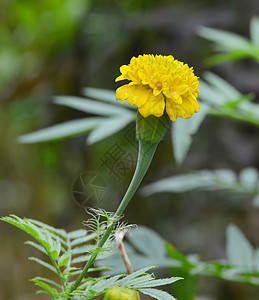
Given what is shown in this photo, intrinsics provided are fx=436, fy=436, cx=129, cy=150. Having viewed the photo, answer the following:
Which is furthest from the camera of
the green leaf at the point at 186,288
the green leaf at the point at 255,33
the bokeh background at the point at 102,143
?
the bokeh background at the point at 102,143

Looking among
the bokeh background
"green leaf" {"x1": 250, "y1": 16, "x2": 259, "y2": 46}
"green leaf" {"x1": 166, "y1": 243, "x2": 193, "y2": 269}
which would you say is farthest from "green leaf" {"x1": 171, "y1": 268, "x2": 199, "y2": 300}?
the bokeh background

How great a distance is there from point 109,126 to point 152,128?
1.43 feet

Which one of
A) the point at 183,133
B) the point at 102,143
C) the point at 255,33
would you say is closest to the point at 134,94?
the point at 183,133

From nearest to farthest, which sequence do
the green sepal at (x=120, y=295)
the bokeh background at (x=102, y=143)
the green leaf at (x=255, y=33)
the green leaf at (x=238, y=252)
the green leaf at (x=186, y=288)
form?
the green sepal at (x=120, y=295), the green leaf at (x=186, y=288), the green leaf at (x=238, y=252), the green leaf at (x=255, y=33), the bokeh background at (x=102, y=143)

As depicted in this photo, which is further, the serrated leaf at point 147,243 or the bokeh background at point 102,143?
the bokeh background at point 102,143

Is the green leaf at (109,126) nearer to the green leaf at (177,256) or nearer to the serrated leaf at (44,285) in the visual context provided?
the green leaf at (177,256)

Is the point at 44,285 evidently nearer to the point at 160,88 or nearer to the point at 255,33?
the point at 160,88

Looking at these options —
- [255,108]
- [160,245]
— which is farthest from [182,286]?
[255,108]

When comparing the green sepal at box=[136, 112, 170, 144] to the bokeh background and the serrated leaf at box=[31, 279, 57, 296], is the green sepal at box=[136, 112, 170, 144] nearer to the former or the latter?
the serrated leaf at box=[31, 279, 57, 296]

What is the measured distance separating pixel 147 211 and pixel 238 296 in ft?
1.34

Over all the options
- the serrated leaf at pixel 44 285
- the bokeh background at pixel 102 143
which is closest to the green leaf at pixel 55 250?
the serrated leaf at pixel 44 285

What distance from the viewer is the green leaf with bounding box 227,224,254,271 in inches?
25.9

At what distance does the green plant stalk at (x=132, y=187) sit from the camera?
0.25 metres

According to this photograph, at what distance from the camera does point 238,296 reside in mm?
1395
